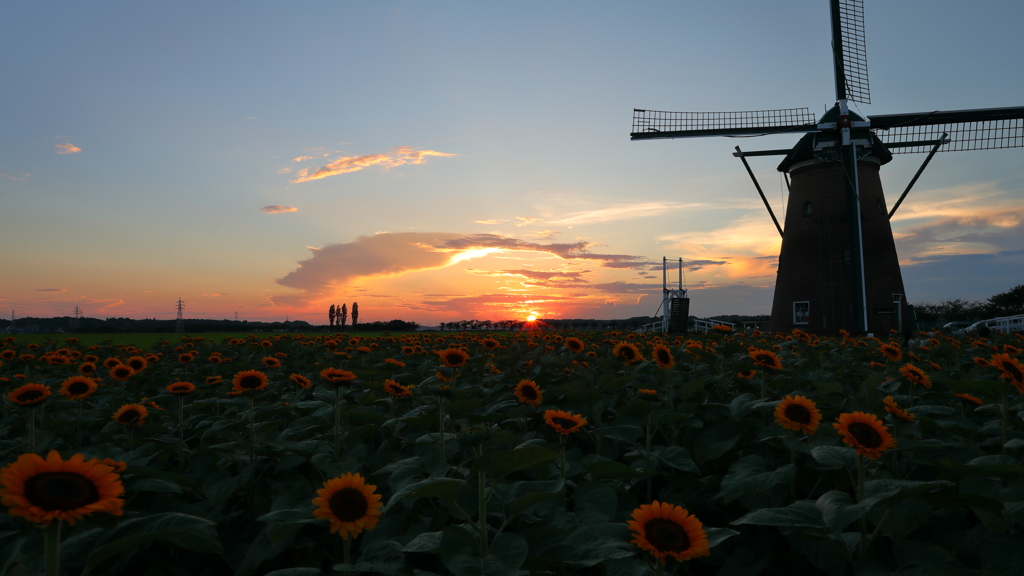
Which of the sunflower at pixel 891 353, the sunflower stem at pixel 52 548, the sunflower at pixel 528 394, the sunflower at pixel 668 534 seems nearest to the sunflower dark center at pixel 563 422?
the sunflower at pixel 528 394

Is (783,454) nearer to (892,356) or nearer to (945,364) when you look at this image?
(892,356)

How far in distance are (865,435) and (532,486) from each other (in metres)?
1.46

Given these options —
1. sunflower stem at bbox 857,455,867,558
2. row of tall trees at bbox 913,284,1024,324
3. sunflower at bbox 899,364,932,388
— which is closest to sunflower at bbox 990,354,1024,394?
sunflower at bbox 899,364,932,388

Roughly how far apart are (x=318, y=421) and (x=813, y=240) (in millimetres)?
28832

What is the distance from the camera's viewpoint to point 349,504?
77.6 inches

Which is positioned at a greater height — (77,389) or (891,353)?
(891,353)

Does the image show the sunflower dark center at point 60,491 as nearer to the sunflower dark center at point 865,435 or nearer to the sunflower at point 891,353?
the sunflower dark center at point 865,435

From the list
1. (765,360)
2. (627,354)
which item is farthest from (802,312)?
(765,360)

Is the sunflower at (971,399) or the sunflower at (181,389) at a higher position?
the sunflower at (971,399)

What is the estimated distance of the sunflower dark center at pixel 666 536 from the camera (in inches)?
68.7

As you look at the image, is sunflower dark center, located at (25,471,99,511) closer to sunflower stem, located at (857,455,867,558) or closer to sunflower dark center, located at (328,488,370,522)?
sunflower dark center, located at (328,488,370,522)

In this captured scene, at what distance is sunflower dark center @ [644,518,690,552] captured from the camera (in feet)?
5.72

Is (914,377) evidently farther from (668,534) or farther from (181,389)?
(181,389)

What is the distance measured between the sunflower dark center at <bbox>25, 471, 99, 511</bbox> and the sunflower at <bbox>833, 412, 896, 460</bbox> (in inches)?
107
